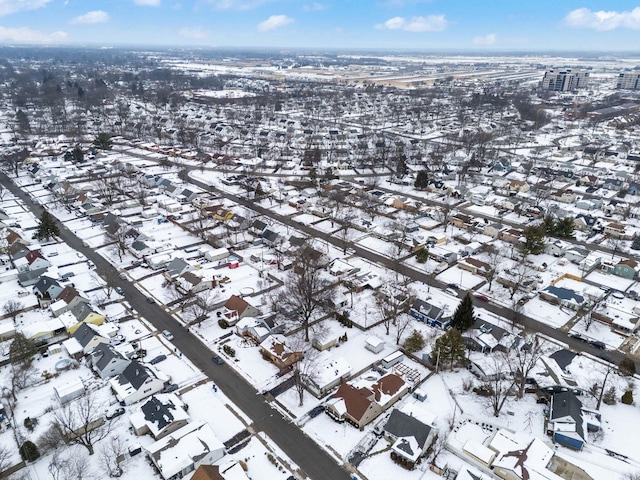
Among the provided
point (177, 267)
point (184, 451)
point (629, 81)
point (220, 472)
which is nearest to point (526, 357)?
point (220, 472)

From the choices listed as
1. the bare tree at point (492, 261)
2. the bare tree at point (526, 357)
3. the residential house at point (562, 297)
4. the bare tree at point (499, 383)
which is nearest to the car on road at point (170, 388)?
the bare tree at point (499, 383)

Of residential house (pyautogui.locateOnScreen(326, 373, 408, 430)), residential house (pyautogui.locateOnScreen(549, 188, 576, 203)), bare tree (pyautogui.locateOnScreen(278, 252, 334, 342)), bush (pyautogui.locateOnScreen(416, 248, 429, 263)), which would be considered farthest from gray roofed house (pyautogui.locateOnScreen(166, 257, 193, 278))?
residential house (pyautogui.locateOnScreen(549, 188, 576, 203))

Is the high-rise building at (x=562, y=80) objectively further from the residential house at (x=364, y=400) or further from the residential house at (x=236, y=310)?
the residential house at (x=364, y=400)

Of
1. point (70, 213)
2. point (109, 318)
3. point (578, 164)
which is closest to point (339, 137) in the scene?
point (578, 164)

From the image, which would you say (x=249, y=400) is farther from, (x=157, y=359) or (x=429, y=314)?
(x=429, y=314)

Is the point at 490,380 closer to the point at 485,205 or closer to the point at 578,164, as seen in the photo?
the point at 485,205

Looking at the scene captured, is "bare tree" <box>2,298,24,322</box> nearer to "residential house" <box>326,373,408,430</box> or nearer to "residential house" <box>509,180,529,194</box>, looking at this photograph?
"residential house" <box>326,373,408,430</box>
